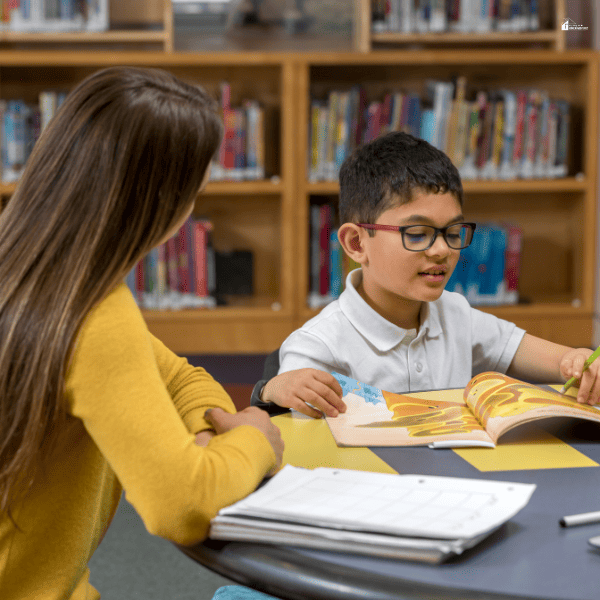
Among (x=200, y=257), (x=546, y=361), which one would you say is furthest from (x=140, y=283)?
(x=546, y=361)

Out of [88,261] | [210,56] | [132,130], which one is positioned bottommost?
[88,261]

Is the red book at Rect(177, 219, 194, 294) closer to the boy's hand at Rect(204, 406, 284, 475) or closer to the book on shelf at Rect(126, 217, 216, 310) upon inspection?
the book on shelf at Rect(126, 217, 216, 310)

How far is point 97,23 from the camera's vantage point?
2.63 meters

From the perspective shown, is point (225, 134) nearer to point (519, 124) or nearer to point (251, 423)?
point (519, 124)

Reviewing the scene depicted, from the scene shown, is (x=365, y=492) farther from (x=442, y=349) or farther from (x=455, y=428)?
(x=442, y=349)

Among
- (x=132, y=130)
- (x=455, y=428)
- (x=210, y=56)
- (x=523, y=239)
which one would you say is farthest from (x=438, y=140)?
(x=132, y=130)

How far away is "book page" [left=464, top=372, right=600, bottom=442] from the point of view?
2.82 ft

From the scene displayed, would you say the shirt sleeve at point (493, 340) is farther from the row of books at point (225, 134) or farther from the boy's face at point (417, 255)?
the row of books at point (225, 134)

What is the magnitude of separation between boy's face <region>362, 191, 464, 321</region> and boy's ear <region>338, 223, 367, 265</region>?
0.03 m

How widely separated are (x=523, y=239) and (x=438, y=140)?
2.01ft

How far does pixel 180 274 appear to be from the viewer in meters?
2.73

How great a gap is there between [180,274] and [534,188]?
1364 mm

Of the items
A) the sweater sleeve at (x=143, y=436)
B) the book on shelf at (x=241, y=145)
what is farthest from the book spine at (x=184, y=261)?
the sweater sleeve at (x=143, y=436)

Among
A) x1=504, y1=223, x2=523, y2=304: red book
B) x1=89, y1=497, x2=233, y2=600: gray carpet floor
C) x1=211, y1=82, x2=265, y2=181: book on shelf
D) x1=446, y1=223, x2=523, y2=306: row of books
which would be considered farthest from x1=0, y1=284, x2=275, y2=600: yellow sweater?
x1=504, y1=223, x2=523, y2=304: red book
